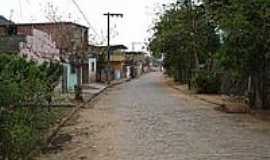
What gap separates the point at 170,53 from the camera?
5678cm

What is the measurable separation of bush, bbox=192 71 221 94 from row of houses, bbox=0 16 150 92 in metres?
8.62

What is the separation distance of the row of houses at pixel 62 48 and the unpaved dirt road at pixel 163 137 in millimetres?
5215

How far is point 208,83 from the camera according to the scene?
3862 centimetres

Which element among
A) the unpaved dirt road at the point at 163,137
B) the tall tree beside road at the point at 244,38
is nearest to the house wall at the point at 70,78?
the tall tree beside road at the point at 244,38

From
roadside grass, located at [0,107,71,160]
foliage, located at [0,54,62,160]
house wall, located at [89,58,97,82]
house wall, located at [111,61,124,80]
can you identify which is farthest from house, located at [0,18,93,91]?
house wall, located at [111,61,124,80]

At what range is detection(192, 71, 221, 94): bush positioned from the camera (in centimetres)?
3822

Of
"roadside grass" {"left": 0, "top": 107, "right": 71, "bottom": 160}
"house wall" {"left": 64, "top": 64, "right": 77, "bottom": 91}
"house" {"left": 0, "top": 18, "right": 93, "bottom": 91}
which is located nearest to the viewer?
"roadside grass" {"left": 0, "top": 107, "right": 71, "bottom": 160}

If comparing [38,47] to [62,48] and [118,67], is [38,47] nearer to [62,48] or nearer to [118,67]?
[62,48]

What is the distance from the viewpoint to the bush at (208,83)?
3822cm

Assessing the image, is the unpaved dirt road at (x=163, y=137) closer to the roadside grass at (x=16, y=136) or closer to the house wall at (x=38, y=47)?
the roadside grass at (x=16, y=136)

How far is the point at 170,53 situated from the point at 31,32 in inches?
1024

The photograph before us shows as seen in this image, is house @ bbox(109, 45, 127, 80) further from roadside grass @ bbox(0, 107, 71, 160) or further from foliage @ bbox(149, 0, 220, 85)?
roadside grass @ bbox(0, 107, 71, 160)

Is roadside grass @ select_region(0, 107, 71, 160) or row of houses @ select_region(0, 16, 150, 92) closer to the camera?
roadside grass @ select_region(0, 107, 71, 160)

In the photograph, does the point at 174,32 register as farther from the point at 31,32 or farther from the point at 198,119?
the point at 198,119
